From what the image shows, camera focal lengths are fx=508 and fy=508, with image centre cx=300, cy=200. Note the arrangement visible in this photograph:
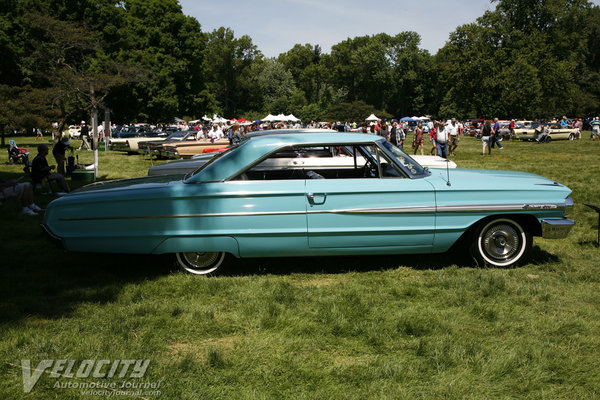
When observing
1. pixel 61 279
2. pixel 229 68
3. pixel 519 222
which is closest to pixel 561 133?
pixel 519 222

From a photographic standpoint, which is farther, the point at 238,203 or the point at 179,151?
the point at 179,151

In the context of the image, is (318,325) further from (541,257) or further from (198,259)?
(541,257)

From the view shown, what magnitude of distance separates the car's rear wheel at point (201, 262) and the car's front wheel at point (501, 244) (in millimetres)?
2839

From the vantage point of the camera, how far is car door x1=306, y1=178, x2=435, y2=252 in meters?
5.33

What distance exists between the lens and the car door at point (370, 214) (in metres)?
5.33

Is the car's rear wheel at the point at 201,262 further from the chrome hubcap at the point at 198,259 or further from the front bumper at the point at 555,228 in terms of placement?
the front bumper at the point at 555,228

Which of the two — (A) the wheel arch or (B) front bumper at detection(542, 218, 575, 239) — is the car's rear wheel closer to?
(A) the wheel arch

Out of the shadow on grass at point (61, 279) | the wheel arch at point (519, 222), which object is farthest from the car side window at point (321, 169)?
the shadow on grass at point (61, 279)

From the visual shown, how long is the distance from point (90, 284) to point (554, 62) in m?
67.2

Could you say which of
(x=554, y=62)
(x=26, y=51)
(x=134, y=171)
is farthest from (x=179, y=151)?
(x=554, y=62)

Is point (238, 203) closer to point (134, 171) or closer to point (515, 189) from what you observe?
point (515, 189)

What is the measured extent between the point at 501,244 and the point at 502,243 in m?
0.02

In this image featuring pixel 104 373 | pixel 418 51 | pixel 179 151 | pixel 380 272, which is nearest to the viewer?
pixel 104 373

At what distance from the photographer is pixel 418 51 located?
10056 cm
